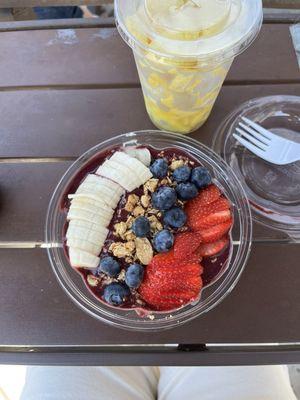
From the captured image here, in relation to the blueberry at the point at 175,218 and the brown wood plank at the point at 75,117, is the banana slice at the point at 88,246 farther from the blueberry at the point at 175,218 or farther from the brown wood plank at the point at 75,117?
the brown wood plank at the point at 75,117

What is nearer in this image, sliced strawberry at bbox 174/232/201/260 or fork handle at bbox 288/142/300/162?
sliced strawberry at bbox 174/232/201/260

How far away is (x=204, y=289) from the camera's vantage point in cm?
88

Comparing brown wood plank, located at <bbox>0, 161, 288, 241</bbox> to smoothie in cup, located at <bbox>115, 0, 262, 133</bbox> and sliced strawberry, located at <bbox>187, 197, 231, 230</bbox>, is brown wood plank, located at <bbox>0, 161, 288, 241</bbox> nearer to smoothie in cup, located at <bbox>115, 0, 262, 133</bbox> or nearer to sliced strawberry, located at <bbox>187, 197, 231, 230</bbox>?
sliced strawberry, located at <bbox>187, 197, 231, 230</bbox>

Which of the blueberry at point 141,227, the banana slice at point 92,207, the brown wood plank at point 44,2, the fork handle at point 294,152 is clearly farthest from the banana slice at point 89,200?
the brown wood plank at point 44,2

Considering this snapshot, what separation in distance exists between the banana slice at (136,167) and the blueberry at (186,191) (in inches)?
3.4

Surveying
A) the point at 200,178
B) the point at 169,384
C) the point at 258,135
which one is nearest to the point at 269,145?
the point at 258,135

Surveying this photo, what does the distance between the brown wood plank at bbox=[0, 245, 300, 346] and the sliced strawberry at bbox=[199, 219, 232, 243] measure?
12 centimetres

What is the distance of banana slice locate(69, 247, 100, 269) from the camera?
0.87 m

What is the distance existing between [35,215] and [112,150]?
0.26m

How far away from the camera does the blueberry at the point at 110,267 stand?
0.84 m

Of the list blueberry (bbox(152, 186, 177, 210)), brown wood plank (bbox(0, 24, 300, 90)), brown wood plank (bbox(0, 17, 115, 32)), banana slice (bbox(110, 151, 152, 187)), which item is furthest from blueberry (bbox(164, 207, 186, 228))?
brown wood plank (bbox(0, 17, 115, 32))

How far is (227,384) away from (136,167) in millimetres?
672

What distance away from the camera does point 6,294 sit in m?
0.93

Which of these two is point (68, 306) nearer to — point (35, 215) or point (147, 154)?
point (35, 215)
